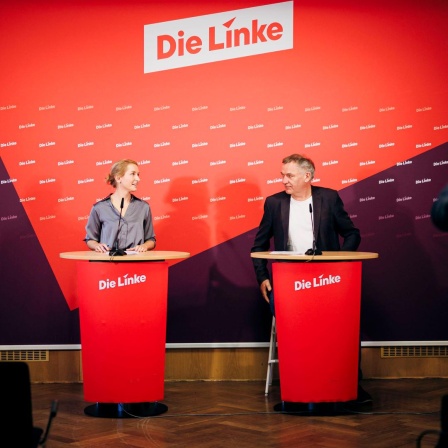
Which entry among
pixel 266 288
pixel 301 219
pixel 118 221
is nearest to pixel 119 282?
pixel 118 221

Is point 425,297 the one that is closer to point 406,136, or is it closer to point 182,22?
point 406,136

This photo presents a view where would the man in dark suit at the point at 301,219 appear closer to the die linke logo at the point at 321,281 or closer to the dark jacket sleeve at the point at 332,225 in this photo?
the dark jacket sleeve at the point at 332,225

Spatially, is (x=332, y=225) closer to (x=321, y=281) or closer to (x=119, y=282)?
(x=321, y=281)

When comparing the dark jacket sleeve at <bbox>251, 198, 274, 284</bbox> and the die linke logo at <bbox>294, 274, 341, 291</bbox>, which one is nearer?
the die linke logo at <bbox>294, 274, 341, 291</bbox>

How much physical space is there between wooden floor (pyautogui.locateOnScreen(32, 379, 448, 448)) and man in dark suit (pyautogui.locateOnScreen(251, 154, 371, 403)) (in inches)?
17.1

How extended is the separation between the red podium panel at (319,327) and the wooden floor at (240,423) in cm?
20

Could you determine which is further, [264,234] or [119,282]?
[264,234]

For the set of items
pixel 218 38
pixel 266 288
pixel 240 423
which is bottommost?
pixel 240 423

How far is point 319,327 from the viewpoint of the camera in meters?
4.56

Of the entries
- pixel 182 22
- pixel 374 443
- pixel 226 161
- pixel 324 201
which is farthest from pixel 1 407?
pixel 182 22

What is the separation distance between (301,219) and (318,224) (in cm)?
11

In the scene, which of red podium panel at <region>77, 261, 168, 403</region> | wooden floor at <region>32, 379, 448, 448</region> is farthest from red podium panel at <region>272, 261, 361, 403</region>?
red podium panel at <region>77, 261, 168, 403</region>

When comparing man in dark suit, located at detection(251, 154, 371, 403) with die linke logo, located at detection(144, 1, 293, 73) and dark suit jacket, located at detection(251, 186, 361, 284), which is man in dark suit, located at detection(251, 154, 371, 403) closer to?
dark suit jacket, located at detection(251, 186, 361, 284)

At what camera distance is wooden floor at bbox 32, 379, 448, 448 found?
4152mm
